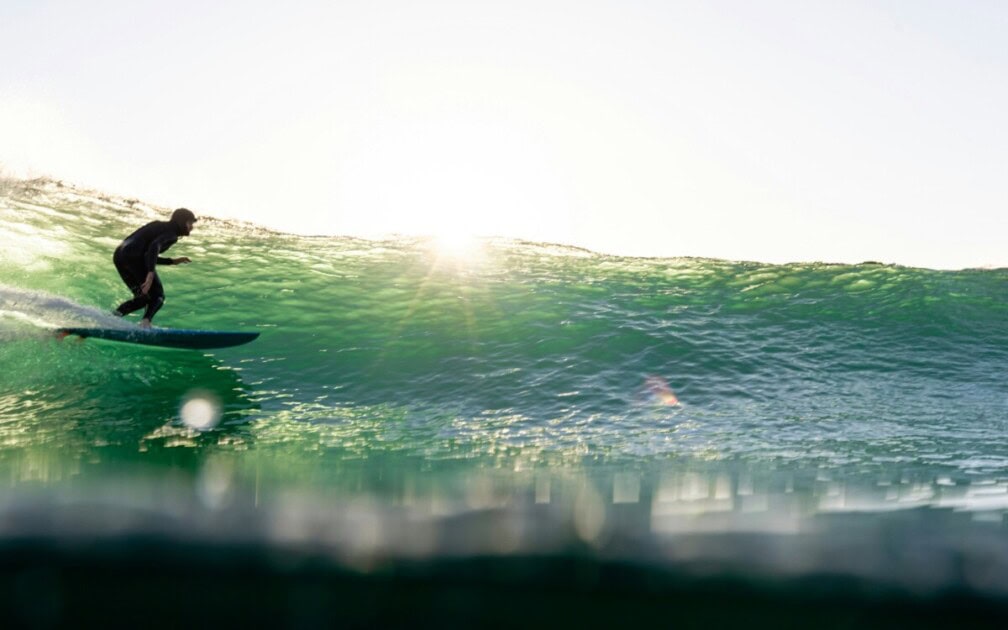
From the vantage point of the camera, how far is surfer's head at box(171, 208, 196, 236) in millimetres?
10873

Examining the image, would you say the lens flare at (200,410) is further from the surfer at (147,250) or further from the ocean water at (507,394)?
the surfer at (147,250)

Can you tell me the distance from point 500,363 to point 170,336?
168 inches

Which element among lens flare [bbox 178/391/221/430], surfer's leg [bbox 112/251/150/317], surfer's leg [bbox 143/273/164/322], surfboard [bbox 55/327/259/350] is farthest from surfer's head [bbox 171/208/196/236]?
lens flare [bbox 178/391/221/430]

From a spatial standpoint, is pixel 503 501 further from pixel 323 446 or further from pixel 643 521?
pixel 323 446

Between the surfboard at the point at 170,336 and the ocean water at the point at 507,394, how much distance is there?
0.49 m

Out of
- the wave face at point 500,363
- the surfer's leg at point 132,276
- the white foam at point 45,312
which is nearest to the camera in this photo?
the wave face at point 500,363

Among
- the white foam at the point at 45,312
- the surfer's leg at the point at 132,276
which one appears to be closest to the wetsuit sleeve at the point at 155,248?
the surfer's leg at the point at 132,276

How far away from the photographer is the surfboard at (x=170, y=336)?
37.8ft

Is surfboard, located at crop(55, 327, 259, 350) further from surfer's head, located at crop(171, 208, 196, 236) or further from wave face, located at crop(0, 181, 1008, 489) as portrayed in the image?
surfer's head, located at crop(171, 208, 196, 236)

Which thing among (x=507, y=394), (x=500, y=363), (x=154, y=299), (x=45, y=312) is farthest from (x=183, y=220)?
(x=500, y=363)

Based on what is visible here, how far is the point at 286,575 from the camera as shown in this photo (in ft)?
24.6

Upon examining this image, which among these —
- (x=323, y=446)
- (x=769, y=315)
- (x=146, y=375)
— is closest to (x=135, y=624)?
(x=323, y=446)

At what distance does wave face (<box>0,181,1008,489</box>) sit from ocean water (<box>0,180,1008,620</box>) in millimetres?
51

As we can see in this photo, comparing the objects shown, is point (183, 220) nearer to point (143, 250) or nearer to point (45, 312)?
point (143, 250)
